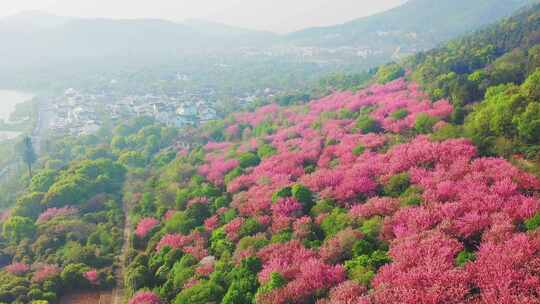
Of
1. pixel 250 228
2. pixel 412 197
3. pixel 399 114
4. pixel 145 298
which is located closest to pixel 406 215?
pixel 412 197

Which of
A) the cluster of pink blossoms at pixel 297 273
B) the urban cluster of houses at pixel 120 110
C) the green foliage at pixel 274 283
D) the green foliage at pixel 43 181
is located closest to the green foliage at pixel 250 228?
the cluster of pink blossoms at pixel 297 273

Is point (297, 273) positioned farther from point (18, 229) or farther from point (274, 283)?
point (18, 229)

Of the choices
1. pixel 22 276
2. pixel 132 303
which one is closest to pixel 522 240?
pixel 132 303

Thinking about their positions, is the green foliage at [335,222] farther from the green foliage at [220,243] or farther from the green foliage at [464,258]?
the green foliage at [464,258]

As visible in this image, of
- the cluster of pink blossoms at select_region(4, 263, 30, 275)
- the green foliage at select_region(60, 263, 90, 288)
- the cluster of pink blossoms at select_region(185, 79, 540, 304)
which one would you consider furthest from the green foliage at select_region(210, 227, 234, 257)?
the cluster of pink blossoms at select_region(4, 263, 30, 275)

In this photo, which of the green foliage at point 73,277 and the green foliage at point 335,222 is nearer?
the green foliage at point 335,222

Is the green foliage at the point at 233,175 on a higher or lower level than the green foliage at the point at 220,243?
higher
